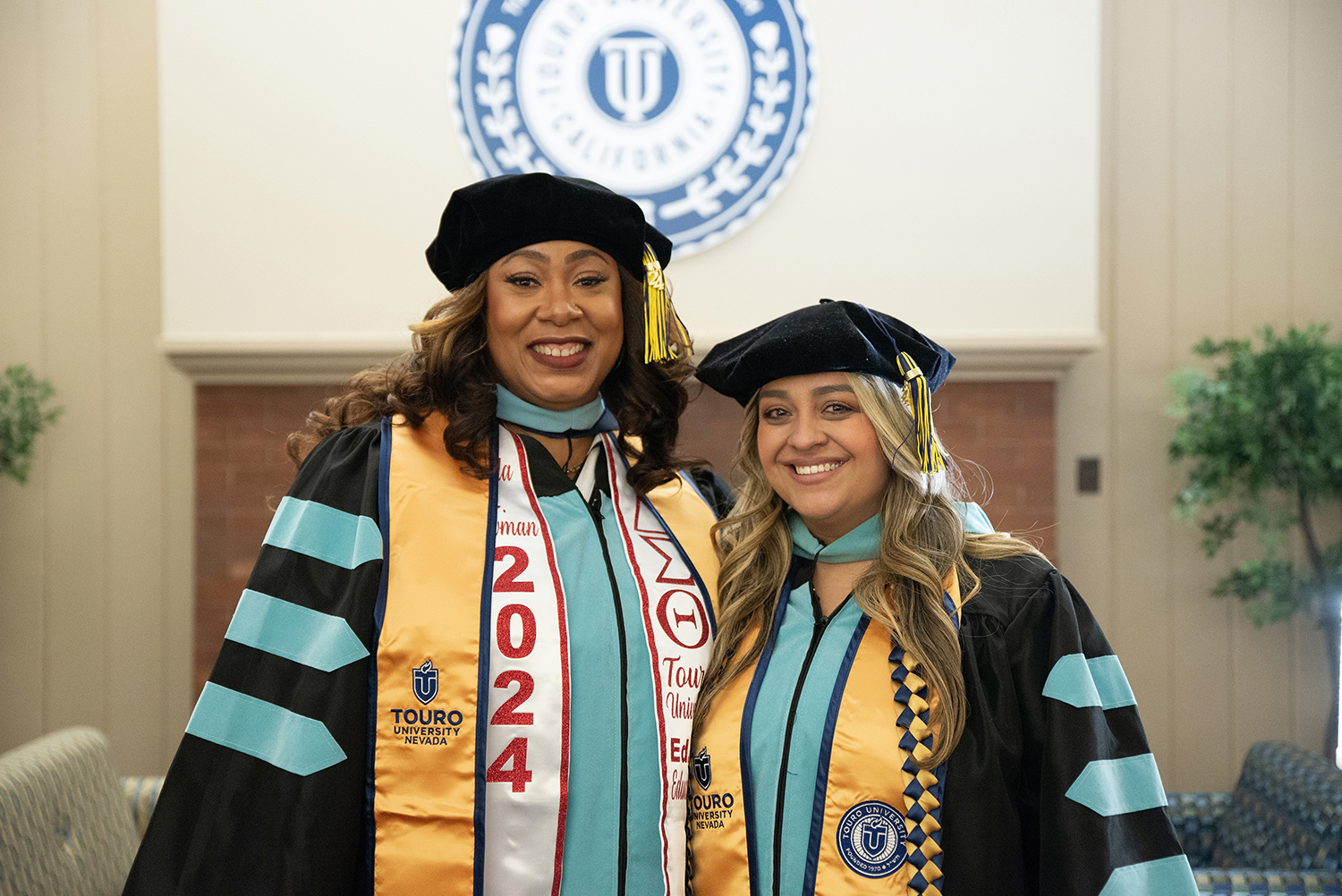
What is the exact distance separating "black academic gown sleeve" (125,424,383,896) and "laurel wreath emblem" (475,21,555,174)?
6.53ft

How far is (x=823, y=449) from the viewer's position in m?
1.56

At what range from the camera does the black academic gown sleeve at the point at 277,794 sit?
133 centimetres

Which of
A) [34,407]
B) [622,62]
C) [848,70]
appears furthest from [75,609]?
[848,70]

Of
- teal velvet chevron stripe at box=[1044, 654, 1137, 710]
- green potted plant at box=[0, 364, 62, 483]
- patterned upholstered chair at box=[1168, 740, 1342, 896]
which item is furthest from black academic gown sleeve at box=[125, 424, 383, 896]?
green potted plant at box=[0, 364, 62, 483]

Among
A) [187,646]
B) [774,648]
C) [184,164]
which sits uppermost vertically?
[184,164]

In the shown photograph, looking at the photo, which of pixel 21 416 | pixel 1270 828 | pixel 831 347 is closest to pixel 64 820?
pixel 21 416

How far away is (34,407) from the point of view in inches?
130

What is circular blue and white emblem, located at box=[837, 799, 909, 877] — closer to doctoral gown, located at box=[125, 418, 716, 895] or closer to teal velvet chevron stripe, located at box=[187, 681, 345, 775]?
doctoral gown, located at box=[125, 418, 716, 895]

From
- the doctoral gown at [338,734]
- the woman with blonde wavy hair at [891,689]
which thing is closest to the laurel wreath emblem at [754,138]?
the woman with blonde wavy hair at [891,689]

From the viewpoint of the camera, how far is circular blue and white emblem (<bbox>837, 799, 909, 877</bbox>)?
1392 millimetres

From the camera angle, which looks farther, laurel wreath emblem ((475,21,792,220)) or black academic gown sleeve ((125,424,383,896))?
laurel wreath emblem ((475,21,792,220))

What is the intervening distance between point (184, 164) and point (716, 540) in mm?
2240

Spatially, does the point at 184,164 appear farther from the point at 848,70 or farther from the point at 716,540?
the point at 716,540

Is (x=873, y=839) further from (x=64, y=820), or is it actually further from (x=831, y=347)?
(x=64, y=820)
